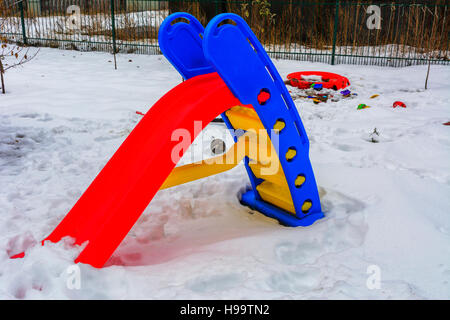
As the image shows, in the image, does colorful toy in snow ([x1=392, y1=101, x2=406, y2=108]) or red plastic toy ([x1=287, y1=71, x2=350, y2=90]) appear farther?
red plastic toy ([x1=287, y1=71, x2=350, y2=90])

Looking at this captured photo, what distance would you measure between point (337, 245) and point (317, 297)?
505 millimetres

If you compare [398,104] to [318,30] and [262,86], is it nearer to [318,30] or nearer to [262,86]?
[262,86]

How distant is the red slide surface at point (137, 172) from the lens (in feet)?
5.74

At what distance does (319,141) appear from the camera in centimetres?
363

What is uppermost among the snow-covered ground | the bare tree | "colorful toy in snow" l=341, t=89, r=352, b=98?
the bare tree

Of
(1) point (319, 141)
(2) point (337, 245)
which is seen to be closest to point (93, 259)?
(2) point (337, 245)

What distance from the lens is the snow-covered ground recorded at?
1616 mm

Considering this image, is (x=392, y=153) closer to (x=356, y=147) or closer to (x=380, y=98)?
(x=356, y=147)

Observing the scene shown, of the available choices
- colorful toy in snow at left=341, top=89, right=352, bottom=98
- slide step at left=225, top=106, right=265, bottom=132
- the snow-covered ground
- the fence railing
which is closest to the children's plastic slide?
slide step at left=225, top=106, right=265, bottom=132

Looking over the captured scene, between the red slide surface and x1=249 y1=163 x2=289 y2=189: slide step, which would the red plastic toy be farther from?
the red slide surface

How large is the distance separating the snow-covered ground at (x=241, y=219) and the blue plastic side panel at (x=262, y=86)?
0.65 ft

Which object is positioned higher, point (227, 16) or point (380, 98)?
point (227, 16)

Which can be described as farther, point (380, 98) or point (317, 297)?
point (380, 98)

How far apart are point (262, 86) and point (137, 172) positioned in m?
0.72
